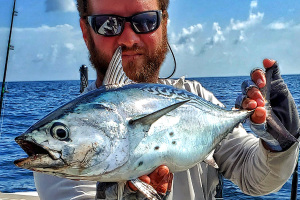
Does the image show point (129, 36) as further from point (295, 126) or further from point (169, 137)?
point (295, 126)

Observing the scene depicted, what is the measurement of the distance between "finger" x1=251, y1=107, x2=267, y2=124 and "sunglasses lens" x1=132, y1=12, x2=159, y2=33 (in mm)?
918

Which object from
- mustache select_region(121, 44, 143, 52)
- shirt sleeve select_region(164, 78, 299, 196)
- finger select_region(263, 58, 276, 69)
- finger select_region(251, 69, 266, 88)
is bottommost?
shirt sleeve select_region(164, 78, 299, 196)

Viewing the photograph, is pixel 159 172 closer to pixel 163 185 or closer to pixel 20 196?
pixel 163 185

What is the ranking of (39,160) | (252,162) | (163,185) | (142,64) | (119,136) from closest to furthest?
(39,160) → (119,136) → (163,185) → (252,162) → (142,64)

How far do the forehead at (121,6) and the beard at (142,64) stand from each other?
216 millimetres

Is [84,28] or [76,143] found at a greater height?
[84,28]

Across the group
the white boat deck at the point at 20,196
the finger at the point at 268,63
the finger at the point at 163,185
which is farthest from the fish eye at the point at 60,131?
the white boat deck at the point at 20,196

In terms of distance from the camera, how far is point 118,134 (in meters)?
1.70

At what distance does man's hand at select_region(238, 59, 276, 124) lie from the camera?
7.09 feet

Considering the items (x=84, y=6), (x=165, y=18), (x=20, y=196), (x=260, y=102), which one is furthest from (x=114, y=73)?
(x=20, y=196)

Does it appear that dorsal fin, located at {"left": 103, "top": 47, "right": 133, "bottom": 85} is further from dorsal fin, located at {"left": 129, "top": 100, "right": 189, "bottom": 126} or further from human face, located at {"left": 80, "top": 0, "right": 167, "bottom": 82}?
human face, located at {"left": 80, "top": 0, "right": 167, "bottom": 82}

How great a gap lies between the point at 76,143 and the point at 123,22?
1217 millimetres

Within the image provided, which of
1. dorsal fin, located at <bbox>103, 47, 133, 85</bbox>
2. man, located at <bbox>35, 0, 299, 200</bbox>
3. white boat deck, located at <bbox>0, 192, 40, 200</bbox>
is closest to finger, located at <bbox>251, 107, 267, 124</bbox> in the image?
man, located at <bbox>35, 0, 299, 200</bbox>

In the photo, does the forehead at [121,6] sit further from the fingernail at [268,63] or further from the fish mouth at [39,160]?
the fish mouth at [39,160]
